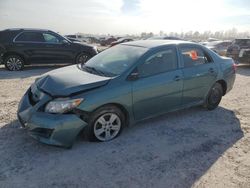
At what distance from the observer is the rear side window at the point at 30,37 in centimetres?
989

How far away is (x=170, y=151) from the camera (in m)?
3.72

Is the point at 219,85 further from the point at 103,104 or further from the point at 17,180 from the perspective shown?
the point at 17,180

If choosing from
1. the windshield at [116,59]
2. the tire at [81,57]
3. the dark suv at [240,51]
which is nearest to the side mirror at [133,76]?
the windshield at [116,59]

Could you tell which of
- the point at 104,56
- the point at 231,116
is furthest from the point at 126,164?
the point at 231,116

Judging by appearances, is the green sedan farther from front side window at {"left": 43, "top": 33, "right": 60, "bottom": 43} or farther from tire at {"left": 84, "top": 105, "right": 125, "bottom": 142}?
front side window at {"left": 43, "top": 33, "right": 60, "bottom": 43}

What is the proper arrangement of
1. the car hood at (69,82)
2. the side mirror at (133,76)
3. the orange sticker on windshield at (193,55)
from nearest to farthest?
1. the car hood at (69,82)
2. the side mirror at (133,76)
3. the orange sticker on windshield at (193,55)

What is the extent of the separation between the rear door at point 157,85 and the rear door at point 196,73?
199mm

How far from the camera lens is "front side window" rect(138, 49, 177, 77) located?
418 centimetres

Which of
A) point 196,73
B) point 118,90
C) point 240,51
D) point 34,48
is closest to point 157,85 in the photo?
point 118,90

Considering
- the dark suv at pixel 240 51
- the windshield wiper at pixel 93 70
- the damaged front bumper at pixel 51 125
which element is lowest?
the dark suv at pixel 240 51

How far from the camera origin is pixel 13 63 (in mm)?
9836

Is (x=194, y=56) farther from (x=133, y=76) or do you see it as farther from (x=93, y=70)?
(x=93, y=70)

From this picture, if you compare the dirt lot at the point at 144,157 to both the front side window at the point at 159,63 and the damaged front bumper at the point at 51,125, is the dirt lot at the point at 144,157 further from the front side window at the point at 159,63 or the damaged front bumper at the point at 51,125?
the front side window at the point at 159,63

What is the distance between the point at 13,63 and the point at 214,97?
25.5 ft
